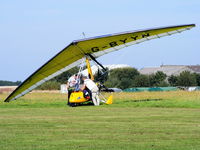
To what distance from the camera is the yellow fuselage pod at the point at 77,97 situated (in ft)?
81.2

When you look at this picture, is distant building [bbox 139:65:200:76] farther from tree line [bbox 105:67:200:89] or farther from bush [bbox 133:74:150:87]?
bush [bbox 133:74:150:87]

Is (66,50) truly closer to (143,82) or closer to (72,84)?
(72,84)

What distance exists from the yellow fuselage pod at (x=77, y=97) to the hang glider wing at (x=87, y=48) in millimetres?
1775

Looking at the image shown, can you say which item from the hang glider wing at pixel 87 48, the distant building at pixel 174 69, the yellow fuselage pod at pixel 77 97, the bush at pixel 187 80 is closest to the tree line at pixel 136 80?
the bush at pixel 187 80

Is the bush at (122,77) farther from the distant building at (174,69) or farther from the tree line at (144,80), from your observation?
the distant building at (174,69)

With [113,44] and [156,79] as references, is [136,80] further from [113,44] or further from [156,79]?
[113,44]

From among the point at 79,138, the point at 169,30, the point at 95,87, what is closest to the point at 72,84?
the point at 95,87

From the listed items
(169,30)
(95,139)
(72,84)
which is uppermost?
(169,30)

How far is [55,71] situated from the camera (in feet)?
89.3

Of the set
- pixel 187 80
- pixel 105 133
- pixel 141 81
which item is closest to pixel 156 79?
pixel 187 80

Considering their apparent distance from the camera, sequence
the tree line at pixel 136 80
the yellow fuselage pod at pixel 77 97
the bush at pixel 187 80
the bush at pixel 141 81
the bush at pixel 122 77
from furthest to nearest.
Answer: the bush at pixel 187 80, the bush at pixel 141 81, the tree line at pixel 136 80, the bush at pixel 122 77, the yellow fuselage pod at pixel 77 97

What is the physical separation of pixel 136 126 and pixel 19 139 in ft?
11.0

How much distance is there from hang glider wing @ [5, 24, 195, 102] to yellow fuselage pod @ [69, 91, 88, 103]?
178 cm

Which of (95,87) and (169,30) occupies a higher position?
(169,30)
